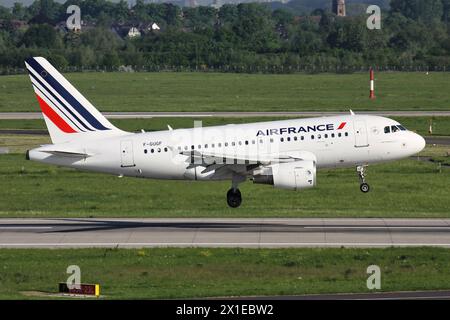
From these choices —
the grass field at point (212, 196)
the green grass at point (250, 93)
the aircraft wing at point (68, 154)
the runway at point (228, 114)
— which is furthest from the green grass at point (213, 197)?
the green grass at point (250, 93)

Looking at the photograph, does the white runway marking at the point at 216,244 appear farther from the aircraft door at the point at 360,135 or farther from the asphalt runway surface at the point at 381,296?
the asphalt runway surface at the point at 381,296

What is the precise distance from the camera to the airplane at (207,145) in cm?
6109

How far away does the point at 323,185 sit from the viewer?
78.9 metres

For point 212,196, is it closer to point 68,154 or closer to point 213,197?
point 213,197

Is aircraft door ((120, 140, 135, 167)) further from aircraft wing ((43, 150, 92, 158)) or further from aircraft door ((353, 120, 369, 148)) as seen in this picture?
aircraft door ((353, 120, 369, 148))

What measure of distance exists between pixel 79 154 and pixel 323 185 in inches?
930

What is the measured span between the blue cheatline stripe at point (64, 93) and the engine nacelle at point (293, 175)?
11.2 metres

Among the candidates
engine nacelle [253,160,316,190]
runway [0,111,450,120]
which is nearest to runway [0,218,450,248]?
engine nacelle [253,160,316,190]

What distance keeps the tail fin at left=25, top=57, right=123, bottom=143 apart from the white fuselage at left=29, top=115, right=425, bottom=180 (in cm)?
67

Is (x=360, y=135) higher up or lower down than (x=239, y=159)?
higher up

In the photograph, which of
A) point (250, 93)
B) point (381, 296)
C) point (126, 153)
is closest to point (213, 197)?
point (126, 153)

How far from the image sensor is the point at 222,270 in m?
49.7

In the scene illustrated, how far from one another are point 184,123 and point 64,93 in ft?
174

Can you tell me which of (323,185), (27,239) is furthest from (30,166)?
(27,239)
